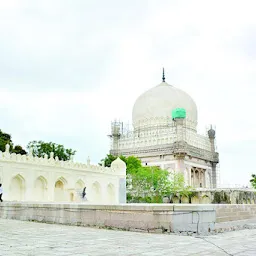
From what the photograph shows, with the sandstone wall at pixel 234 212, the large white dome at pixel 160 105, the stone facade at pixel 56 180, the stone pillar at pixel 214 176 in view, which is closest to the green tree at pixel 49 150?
the stone facade at pixel 56 180

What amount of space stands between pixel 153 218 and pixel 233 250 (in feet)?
8.63

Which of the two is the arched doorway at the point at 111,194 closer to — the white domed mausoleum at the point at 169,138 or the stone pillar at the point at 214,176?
the white domed mausoleum at the point at 169,138

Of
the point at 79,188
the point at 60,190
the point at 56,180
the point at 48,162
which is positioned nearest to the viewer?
the point at 48,162

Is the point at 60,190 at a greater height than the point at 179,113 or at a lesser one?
lesser

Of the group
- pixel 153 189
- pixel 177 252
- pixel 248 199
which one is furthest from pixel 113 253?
pixel 248 199

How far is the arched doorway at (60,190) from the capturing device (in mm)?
27519

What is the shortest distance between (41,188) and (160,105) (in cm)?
2699

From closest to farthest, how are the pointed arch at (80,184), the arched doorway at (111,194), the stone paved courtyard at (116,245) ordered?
1. the stone paved courtyard at (116,245)
2. the pointed arch at (80,184)
3. the arched doorway at (111,194)

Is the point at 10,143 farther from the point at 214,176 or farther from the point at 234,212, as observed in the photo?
the point at 214,176

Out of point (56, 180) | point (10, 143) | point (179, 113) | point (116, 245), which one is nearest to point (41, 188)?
point (56, 180)

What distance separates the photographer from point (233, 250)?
5.58m

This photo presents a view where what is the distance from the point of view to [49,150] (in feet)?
121

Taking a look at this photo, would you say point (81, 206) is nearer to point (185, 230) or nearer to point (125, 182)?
point (185, 230)

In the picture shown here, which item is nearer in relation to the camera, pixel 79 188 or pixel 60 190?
pixel 60 190
